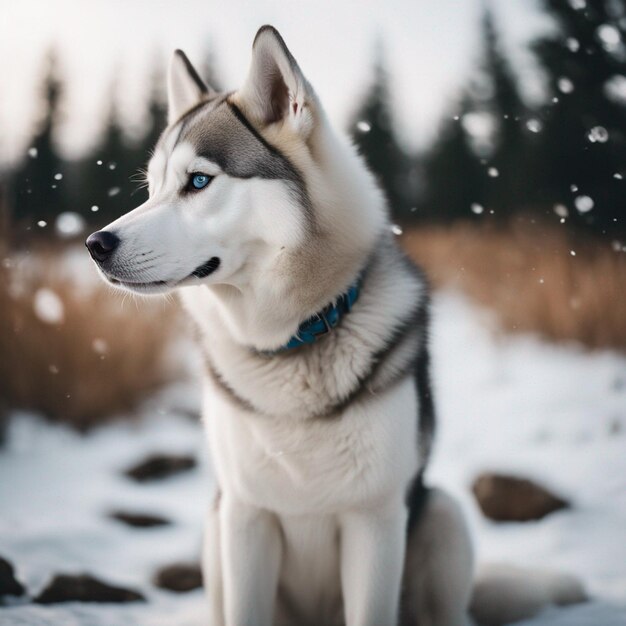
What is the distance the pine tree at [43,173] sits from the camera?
4262 mm

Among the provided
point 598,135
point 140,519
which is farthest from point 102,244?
point 598,135

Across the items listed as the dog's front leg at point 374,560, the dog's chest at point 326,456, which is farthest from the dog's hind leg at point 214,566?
the dog's front leg at point 374,560

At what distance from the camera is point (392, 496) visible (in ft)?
6.03

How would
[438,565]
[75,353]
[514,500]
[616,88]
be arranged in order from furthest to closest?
[616,88], [75,353], [514,500], [438,565]

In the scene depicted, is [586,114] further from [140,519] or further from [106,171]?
[140,519]

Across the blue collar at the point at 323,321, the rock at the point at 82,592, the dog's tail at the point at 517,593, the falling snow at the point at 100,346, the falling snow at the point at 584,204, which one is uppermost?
the blue collar at the point at 323,321

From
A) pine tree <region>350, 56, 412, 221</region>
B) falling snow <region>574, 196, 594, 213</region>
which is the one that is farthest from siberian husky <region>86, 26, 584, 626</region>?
pine tree <region>350, 56, 412, 221</region>

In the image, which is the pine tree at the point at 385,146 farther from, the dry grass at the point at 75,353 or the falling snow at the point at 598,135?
the dry grass at the point at 75,353

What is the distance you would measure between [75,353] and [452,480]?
2820mm

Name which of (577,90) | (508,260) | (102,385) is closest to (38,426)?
(102,385)

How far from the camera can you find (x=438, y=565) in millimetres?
2131

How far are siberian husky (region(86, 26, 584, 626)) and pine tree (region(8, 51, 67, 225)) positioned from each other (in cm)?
177

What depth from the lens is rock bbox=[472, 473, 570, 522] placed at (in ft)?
11.1

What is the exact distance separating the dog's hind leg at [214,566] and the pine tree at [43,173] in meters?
1.99
